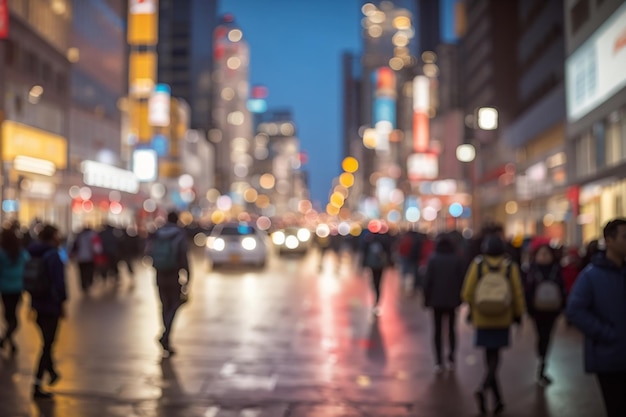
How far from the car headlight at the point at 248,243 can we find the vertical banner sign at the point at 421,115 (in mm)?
72879

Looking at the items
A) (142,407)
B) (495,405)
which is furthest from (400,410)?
(142,407)

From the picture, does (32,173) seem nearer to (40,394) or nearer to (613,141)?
(613,141)

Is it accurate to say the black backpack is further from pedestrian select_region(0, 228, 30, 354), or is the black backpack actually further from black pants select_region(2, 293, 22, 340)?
black pants select_region(2, 293, 22, 340)

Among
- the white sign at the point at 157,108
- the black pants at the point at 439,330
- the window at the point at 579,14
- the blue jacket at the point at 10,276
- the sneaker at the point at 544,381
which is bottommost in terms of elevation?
the sneaker at the point at 544,381

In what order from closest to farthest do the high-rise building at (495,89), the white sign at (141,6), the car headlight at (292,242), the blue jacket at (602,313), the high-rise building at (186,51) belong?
the blue jacket at (602,313) → the car headlight at (292,242) → the high-rise building at (495,89) → the white sign at (141,6) → the high-rise building at (186,51)

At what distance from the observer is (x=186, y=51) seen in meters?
162

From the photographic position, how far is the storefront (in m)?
48.5

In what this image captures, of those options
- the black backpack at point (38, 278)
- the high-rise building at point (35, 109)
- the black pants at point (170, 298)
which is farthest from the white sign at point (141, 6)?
the black backpack at point (38, 278)

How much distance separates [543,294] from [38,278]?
5524 mm

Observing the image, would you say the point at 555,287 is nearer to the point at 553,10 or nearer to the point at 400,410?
the point at 400,410

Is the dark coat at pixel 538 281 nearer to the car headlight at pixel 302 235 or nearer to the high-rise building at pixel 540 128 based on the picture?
the high-rise building at pixel 540 128

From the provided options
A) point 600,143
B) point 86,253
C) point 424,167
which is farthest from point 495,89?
point 86,253

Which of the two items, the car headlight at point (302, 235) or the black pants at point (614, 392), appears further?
the car headlight at point (302, 235)

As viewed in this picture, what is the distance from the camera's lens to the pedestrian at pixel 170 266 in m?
13.0
